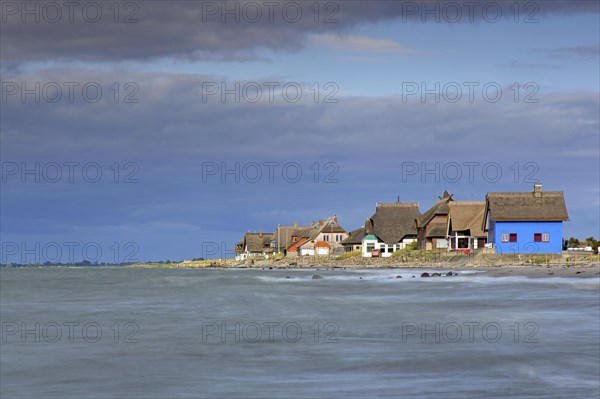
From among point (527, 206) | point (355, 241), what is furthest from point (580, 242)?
point (355, 241)

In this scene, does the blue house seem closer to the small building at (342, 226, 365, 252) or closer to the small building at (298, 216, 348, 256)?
the small building at (342, 226, 365, 252)

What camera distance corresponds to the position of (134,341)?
27.8m

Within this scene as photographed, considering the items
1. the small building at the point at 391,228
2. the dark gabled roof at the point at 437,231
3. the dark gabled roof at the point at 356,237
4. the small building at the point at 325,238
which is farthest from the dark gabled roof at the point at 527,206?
the small building at the point at 325,238

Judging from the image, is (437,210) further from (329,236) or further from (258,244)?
(258,244)

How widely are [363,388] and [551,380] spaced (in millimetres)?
A: 3779

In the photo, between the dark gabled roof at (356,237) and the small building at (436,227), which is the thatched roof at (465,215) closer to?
the small building at (436,227)

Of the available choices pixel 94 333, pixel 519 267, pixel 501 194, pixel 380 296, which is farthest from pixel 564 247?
pixel 94 333

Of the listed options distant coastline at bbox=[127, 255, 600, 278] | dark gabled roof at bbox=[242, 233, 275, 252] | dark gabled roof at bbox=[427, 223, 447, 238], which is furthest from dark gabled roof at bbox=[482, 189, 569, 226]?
dark gabled roof at bbox=[242, 233, 275, 252]

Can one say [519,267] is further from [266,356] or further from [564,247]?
[266,356]

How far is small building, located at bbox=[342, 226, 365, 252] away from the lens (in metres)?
134

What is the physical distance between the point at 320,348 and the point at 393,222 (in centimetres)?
9723

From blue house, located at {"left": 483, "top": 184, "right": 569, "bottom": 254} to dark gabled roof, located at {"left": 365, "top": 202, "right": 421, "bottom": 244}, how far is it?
35.7 metres

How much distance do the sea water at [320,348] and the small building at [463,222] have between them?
5280 cm

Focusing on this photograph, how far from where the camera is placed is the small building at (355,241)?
134000 mm
